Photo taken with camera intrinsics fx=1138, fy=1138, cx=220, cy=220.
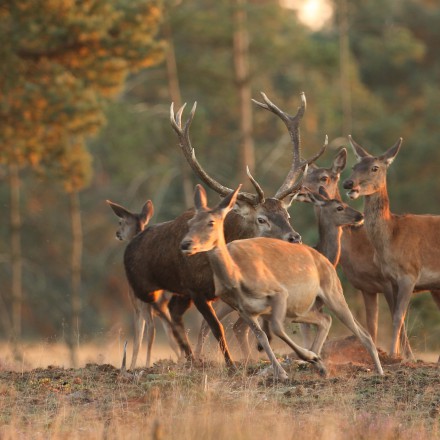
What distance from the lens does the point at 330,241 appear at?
492 inches

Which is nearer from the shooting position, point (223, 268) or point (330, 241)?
point (223, 268)

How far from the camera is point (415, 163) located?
34000mm

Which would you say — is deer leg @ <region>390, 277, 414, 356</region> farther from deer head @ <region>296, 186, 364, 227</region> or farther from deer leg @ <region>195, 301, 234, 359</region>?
deer leg @ <region>195, 301, 234, 359</region>

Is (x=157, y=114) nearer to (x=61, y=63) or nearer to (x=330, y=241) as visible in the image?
(x=61, y=63)

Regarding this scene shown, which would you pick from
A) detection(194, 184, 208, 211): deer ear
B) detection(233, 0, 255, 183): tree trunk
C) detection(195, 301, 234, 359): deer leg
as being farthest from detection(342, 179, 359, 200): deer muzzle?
detection(233, 0, 255, 183): tree trunk

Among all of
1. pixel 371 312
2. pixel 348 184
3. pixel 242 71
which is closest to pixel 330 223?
pixel 348 184

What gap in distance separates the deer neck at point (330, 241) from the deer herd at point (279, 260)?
1 centimetres

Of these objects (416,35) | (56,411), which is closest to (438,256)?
(56,411)

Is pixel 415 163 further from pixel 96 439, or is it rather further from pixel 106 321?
pixel 96 439

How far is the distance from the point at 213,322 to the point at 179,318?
5.11ft

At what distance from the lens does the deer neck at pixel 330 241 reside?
40.7 ft

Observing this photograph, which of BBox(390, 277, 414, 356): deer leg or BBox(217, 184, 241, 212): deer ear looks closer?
BBox(217, 184, 241, 212): deer ear

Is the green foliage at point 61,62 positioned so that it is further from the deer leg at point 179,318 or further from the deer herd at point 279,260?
the deer leg at point 179,318

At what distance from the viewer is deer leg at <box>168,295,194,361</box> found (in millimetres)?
12078
